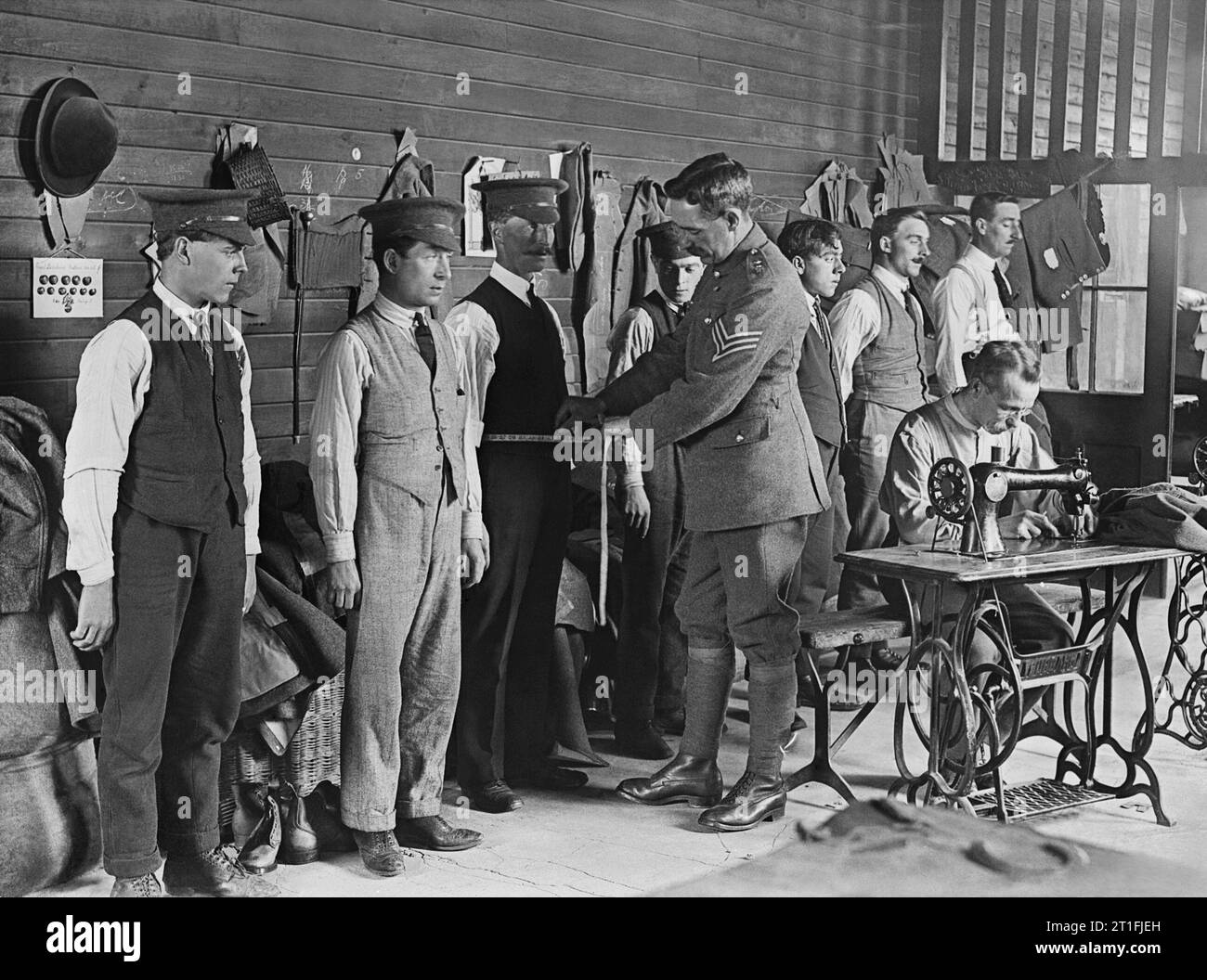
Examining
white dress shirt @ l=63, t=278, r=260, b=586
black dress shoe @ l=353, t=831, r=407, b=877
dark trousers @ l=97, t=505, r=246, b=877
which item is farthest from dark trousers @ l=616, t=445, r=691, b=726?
white dress shirt @ l=63, t=278, r=260, b=586

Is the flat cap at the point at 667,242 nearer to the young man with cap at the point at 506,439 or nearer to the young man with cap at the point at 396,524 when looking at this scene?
the young man with cap at the point at 506,439

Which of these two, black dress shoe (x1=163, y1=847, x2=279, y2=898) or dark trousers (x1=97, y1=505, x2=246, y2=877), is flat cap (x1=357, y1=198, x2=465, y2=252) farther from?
black dress shoe (x1=163, y1=847, x2=279, y2=898)

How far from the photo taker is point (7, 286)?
4520 millimetres

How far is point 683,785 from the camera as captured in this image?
211 inches

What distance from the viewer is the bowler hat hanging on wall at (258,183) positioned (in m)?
5.10

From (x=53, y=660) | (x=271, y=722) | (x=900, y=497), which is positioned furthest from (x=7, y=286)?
(x=900, y=497)

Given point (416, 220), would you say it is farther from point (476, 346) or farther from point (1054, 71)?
point (1054, 71)

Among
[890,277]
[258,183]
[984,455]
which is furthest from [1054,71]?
[258,183]

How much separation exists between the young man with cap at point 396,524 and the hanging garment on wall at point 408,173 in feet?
2.70

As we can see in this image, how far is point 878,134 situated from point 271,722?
18.2ft

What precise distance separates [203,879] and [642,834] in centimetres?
144

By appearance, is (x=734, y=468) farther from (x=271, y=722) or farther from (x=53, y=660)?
(x=53, y=660)

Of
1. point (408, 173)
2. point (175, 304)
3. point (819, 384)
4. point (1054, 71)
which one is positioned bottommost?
point (819, 384)

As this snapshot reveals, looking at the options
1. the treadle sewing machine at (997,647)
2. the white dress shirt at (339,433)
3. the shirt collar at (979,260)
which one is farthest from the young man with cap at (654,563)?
the shirt collar at (979,260)
